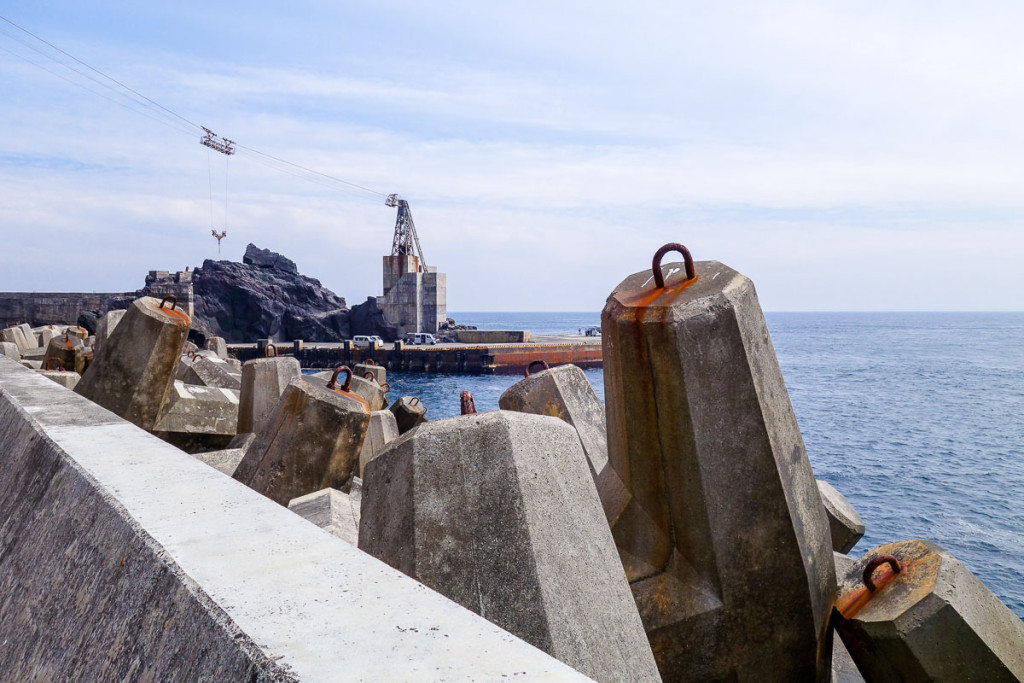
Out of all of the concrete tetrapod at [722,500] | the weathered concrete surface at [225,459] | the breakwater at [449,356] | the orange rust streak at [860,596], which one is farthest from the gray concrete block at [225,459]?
the breakwater at [449,356]

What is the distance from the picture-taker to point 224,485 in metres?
1.64

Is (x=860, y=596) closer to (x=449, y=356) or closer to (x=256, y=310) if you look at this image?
(x=449, y=356)

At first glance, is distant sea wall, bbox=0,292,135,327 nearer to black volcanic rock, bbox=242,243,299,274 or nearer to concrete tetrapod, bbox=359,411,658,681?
black volcanic rock, bbox=242,243,299,274

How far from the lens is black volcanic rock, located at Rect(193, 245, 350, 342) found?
5519cm

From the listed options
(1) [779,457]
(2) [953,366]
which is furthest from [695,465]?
(2) [953,366]

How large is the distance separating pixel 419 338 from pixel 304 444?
148 feet

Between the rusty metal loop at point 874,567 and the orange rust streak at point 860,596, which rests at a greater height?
the rusty metal loop at point 874,567

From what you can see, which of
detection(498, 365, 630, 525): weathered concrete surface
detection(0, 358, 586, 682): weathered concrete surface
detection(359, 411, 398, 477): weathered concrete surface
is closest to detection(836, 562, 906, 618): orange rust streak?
detection(498, 365, 630, 525): weathered concrete surface

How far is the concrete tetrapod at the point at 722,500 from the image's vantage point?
2.80 meters

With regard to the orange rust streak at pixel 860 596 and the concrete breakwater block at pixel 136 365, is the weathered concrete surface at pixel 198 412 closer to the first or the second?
the concrete breakwater block at pixel 136 365

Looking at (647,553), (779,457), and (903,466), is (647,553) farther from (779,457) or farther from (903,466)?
(903,466)

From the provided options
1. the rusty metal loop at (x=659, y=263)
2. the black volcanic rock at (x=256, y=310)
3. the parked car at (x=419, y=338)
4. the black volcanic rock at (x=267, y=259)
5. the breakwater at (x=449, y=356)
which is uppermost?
the black volcanic rock at (x=267, y=259)

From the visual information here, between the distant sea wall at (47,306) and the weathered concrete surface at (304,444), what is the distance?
42.9m

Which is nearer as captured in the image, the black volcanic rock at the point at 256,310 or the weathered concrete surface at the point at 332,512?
the weathered concrete surface at the point at 332,512
